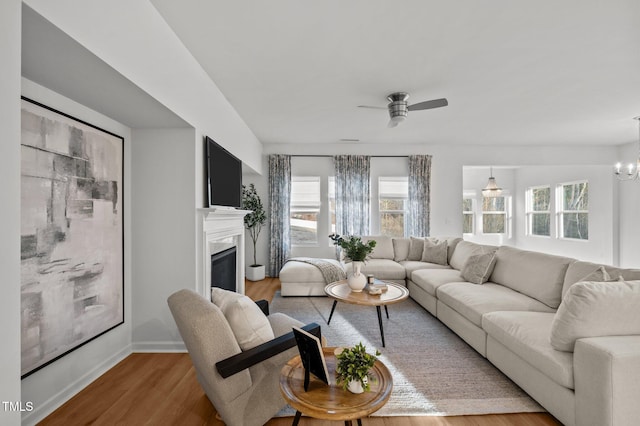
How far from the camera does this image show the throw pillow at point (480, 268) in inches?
143

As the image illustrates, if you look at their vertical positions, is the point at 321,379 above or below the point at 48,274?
below

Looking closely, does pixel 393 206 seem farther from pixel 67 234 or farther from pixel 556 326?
pixel 67 234

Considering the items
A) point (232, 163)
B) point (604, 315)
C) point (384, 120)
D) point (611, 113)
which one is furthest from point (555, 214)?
point (232, 163)

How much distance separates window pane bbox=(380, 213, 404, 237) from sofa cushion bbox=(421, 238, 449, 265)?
1194mm

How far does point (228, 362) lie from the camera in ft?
5.23

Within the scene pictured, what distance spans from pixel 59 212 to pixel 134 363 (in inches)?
56.4

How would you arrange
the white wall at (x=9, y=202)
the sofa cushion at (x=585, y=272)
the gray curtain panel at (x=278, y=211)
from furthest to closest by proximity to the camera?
the gray curtain panel at (x=278, y=211), the sofa cushion at (x=585, y=272), the white wall at (x=9, y=202)

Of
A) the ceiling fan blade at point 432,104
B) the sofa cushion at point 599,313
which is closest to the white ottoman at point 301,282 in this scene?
the ceiling fan blade at point 432,104

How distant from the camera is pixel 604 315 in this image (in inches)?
71.4

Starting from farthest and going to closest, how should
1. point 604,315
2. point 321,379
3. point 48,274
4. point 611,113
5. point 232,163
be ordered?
point 611,113
point 232,163
point 48,274
point 604,315
point 321,379

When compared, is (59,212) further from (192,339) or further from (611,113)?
(611,113)

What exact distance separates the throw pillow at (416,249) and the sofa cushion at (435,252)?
0.42 feet

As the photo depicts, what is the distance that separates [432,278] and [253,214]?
347cm

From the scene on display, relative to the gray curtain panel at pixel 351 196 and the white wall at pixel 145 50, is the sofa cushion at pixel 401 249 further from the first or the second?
the white wall at pixel 145 50
